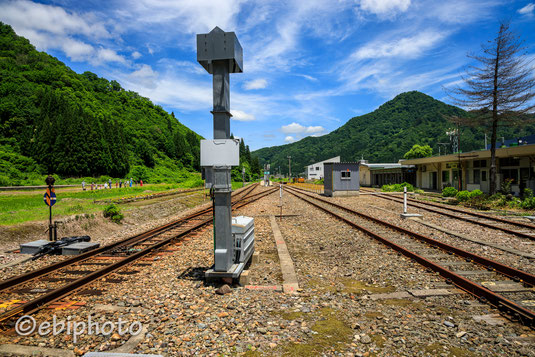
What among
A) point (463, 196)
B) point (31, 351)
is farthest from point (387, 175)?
point (31, 351)

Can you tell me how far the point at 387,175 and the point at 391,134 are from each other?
103m

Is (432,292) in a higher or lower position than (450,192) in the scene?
lower

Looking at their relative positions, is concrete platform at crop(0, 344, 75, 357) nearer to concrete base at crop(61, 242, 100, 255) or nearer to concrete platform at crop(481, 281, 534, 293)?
concrete base at crop(61, 242, 100, 255)

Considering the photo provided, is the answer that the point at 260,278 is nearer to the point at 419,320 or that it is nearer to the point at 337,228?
the point at 419,320

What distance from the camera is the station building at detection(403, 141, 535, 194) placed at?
20.1 meters

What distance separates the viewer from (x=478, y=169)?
25281 millimetres

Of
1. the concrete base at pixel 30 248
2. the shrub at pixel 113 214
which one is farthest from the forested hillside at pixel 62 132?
the concrete base at pixel 30 248

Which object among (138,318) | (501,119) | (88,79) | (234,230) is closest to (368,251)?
(234,230)

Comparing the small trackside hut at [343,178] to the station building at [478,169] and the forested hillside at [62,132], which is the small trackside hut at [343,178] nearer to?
the station building at [478,169]

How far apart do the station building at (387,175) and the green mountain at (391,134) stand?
5394 centimetres

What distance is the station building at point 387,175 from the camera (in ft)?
126

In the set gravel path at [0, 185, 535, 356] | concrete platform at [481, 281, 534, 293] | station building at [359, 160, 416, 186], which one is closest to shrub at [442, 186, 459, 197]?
station building at [359, 160, 416, 186]

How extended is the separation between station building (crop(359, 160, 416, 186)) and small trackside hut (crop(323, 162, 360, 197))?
7109 mm

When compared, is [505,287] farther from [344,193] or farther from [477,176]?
[477,176]
